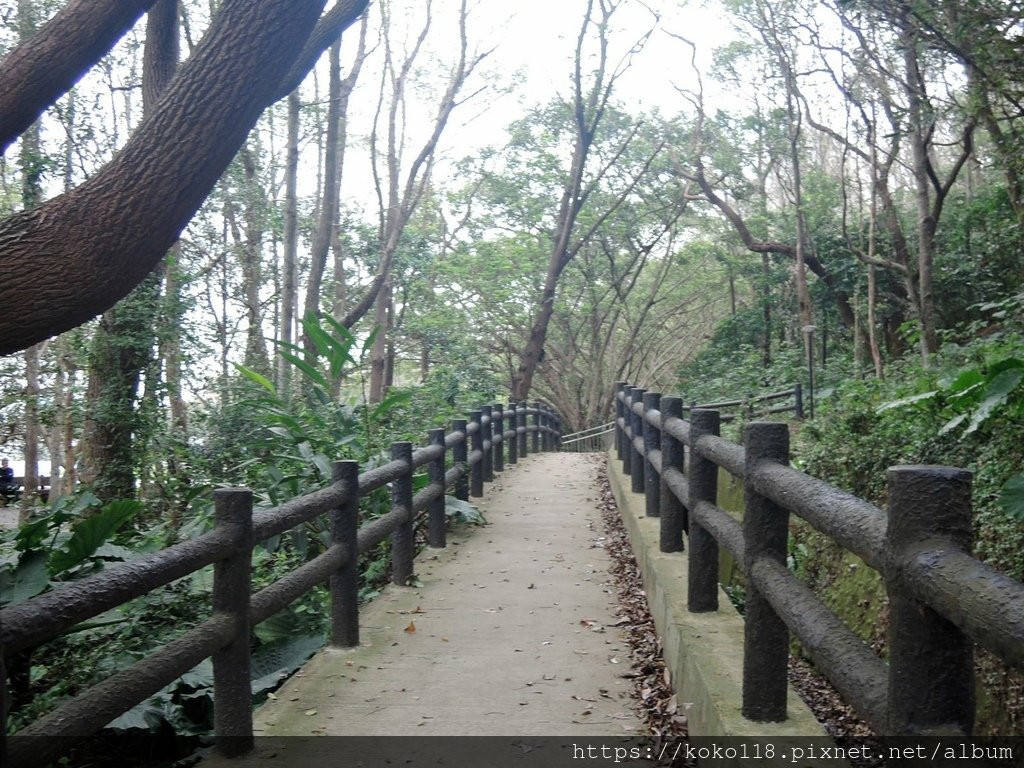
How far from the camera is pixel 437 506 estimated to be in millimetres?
8570

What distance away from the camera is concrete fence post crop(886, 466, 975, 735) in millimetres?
2080

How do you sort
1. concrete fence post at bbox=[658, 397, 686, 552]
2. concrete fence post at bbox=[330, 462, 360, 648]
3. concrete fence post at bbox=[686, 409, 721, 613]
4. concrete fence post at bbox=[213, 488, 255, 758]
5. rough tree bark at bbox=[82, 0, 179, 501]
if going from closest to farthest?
concrete fence post at bbox=[213, 488, 255, 758], concrete fence post at bbox=[686, 409, 721, 613], concrete fence post at bbox=[330, 462, 360, 648], concrete fence post at bbox=[658, 397, 686, 552], rough tree bark at bbox=[82, 0, 179, 501]

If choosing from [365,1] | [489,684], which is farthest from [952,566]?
[365,1]

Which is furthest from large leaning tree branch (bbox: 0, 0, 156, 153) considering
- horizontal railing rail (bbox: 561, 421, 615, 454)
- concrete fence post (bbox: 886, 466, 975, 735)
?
horizontal railing rail (bbox: 561, 421, 615, 454)

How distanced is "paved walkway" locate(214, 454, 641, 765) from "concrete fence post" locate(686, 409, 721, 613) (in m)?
0.59

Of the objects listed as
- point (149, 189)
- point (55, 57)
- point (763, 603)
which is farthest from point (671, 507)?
point (55, 57)

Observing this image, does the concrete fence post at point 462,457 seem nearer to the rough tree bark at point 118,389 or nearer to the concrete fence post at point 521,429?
the rough tree bark at point 118,389

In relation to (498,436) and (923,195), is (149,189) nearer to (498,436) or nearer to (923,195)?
(498,436)

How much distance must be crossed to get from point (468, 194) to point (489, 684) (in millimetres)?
28372

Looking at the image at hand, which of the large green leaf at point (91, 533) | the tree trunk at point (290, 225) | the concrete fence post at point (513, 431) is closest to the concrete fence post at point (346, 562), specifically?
the large green leaf at point (91, 533)

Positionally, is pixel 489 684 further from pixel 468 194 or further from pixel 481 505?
pixel 468 194

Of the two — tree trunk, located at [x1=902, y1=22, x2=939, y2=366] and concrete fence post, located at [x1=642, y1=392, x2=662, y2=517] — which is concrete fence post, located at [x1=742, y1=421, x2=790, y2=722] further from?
tree trunk, located at [x1=902, y1=22, x2=939, y2=366]

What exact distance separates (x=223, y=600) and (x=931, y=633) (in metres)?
2.84

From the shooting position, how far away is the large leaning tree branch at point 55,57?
517 centimetres
